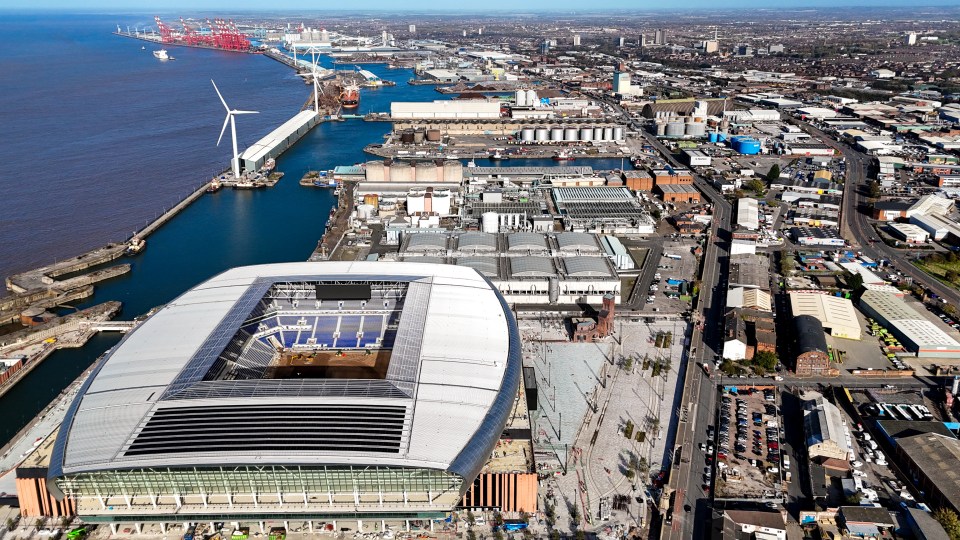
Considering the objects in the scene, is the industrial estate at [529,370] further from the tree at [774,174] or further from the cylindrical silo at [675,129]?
the cylindrical silo at [675,129]

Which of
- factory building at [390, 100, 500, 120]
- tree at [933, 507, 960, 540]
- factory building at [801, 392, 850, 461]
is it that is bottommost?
tree at [933, 507, 960, 540]

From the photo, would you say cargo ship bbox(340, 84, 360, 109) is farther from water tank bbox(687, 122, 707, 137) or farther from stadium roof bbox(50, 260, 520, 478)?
stadium roof bbox(50, 260, 520, 478)

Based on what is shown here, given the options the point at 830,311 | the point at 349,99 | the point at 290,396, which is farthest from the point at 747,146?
the point at 290,396

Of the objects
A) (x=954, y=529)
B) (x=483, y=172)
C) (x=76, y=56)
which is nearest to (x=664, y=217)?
(x=483, y=172)

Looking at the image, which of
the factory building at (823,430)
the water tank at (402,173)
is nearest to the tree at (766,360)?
the factory building at (823,430)

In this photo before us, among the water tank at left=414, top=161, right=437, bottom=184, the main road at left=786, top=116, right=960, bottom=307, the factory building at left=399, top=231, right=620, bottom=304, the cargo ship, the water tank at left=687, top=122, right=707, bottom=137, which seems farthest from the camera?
the cargo ship

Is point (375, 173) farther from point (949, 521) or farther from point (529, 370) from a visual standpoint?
point (949, 521)

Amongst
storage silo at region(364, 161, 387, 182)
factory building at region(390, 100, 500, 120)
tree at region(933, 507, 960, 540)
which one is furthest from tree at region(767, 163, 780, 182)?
tree at region(933, 507, 960, 540)
